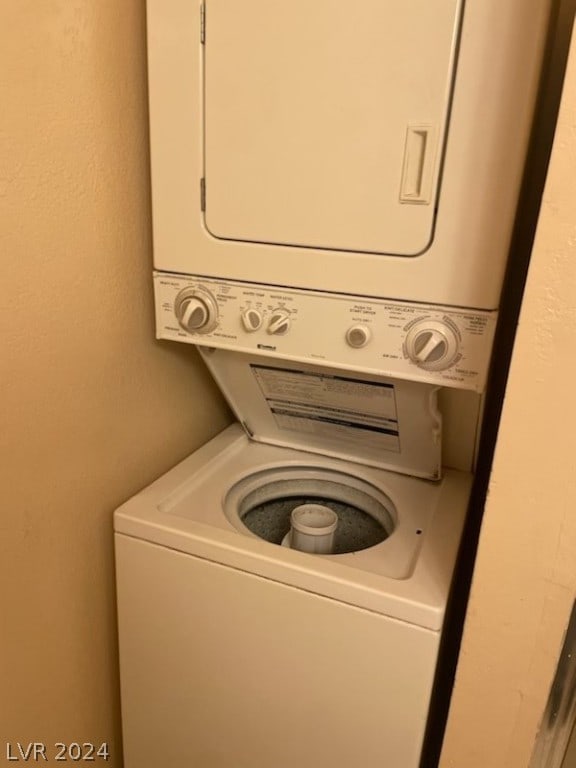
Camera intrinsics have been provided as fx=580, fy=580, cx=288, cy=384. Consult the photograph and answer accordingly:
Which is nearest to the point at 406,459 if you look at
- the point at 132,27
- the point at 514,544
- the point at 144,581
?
the point at 514,544

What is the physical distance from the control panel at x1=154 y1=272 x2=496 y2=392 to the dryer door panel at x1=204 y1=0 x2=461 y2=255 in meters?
0.11

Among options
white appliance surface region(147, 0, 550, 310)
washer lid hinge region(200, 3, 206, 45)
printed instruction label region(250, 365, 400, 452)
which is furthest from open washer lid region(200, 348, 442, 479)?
washer lid hinge region(200, 3, 206, 45)

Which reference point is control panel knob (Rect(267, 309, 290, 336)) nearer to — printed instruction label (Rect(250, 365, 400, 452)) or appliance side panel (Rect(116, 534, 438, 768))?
printed instruction label (Rect(250, 365, 400, 452))

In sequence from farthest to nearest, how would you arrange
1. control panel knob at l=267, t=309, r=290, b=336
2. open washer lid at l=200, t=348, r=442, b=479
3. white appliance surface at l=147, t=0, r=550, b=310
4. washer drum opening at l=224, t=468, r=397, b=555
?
washer drum opening at l=224, t=468, r=397, b=555, open washer lid at l=200, t=348, r=442, b=479, control panel knob at l=267, t=309, r=290, b=336, white appliance surface at l=147, t=0, r=550, b=310

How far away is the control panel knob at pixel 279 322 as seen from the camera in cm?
115

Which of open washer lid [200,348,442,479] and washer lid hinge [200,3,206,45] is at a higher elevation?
washer lid hinge [200,3,206,45]

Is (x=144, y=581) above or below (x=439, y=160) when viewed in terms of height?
below

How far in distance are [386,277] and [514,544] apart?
0.50m

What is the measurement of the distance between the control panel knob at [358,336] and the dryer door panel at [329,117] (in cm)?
15

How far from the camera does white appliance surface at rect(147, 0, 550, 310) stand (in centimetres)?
91

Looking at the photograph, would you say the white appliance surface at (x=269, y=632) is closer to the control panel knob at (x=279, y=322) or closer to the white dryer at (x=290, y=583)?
the white dryer at (x=290, y=583)

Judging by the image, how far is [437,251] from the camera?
1.00m

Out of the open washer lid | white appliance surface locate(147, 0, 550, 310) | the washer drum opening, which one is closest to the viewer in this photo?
white appliance surface locate(147, 0, 550, 310)

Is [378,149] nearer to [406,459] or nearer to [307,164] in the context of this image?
[307,164]
